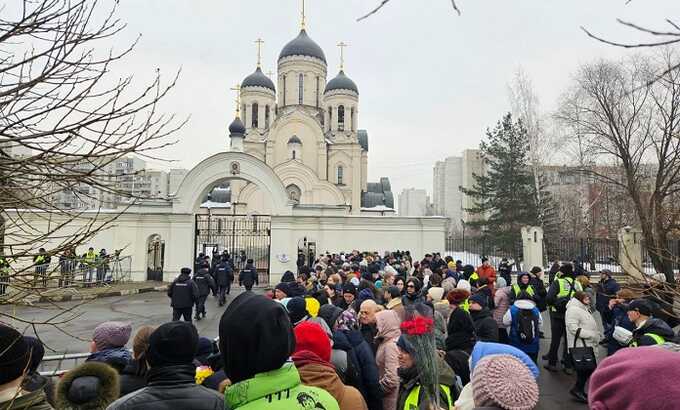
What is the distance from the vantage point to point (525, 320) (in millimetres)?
5922

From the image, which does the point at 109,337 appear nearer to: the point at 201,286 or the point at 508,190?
the point at 201,286

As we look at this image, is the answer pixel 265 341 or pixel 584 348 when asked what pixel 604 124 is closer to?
pixel 584 348

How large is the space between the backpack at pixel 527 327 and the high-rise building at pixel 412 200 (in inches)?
2948

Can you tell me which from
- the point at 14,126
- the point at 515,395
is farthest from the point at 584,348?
the point at 14,126

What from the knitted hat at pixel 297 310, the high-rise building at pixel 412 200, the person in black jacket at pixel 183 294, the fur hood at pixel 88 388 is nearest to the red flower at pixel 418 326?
the knitted hat at pixel 297 310

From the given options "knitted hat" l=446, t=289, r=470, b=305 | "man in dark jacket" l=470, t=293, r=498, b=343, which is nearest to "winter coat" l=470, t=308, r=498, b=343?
"man in dark jacket" l=470, t=293, r=498, b=343

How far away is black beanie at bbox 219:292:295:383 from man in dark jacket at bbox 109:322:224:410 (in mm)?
220

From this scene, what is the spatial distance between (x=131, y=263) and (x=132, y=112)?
1918 cm

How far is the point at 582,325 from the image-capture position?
5.66 metres

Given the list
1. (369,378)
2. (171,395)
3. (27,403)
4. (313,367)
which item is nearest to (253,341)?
(171,395)

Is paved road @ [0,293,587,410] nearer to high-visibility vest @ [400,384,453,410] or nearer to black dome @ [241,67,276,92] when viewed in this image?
high-visibility vest @ [400,384,453,410]

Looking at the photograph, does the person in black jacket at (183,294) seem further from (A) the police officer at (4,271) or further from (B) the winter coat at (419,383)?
(B) the winter coat at (419,383)

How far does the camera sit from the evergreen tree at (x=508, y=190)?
1048 inches

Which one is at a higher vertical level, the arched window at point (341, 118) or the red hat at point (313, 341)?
the arched window at point (341, 118)
